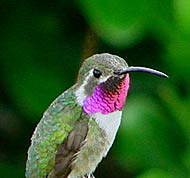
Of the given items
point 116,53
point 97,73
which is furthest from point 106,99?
point 116,53

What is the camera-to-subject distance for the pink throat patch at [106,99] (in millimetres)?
2432

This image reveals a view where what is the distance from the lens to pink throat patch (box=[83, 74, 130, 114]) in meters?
2.43

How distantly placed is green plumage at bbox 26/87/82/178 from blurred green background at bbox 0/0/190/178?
3.00ft

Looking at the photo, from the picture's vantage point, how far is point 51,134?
2.69 m

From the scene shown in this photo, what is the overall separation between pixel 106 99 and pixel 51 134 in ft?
0.91

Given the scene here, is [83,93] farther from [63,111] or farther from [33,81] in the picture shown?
[33,81]

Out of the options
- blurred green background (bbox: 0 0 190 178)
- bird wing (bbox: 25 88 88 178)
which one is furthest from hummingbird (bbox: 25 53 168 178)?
blurred green background (bbox: 0 0 190 178)

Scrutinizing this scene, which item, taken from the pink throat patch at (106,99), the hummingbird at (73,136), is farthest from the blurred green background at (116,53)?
the pink throat patch at (106,99)

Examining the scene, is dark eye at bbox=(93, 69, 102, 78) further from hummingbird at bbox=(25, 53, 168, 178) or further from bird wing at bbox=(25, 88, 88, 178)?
bird wing at bbox=(25, 88, 88, 178)

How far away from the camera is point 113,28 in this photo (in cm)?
365

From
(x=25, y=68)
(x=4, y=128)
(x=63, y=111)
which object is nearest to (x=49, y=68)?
(x=25, y=68)

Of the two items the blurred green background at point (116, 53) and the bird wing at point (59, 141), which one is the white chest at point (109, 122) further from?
the blurred green background at point (116, 53)

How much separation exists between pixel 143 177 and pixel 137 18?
2.50 ft

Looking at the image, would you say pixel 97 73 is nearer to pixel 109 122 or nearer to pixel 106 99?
pixel 106 99
